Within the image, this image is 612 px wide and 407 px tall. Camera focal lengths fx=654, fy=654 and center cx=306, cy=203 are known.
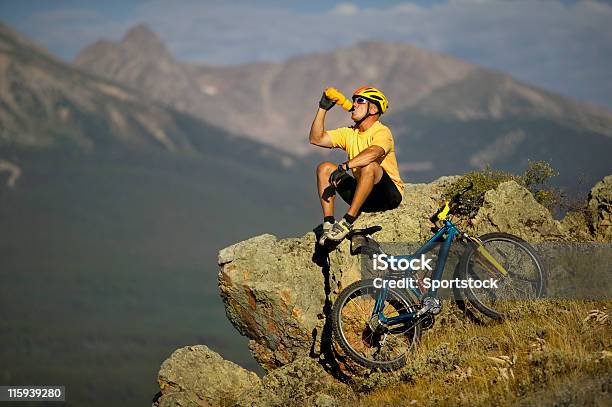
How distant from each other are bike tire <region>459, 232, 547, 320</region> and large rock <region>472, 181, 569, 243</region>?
1.32 metres

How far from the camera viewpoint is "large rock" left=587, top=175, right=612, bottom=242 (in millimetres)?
12414

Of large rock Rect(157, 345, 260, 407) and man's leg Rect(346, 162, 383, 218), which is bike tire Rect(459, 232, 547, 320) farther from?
large rock Rect(157, 345, 260, 407)

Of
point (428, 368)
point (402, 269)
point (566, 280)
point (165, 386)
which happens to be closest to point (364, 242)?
point (402, 269)

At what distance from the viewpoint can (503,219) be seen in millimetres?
12000

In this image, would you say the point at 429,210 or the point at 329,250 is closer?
the point at 329,250

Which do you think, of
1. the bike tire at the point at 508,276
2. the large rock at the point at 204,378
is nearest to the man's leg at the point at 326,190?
the bike tire at the point at 508,276

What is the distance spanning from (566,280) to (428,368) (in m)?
3.20

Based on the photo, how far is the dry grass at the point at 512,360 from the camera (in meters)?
8.22

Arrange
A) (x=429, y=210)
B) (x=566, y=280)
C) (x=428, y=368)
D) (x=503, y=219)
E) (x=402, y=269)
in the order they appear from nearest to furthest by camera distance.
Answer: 1. (x=428, y=368)
2. (x=402, y=269)
3. (x=566, y=280)
4. (x=503, y=219)
5. (x=429, y=210)

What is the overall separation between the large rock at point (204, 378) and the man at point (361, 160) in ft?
13.4

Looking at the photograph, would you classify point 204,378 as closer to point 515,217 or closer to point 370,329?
point 370,329

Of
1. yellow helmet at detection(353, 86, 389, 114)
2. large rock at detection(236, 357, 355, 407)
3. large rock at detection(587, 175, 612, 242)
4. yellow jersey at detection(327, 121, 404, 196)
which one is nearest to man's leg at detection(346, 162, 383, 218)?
yellow jersey at detection(327, 121, 404, 196)

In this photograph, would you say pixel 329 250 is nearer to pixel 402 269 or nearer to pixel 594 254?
pixel 402 269

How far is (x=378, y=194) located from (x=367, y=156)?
1.23 metres
